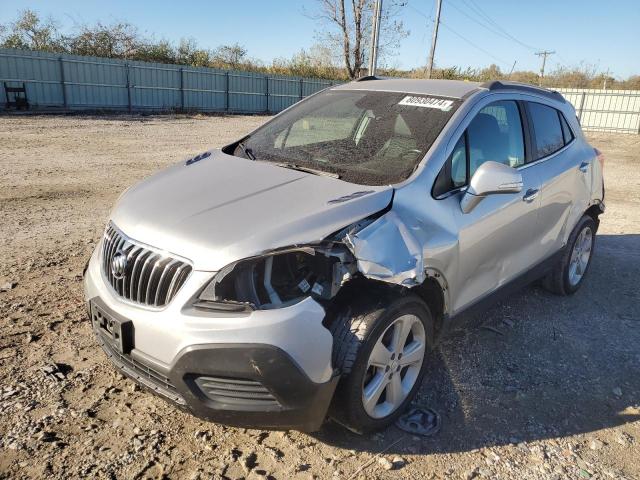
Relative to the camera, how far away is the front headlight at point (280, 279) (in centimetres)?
228

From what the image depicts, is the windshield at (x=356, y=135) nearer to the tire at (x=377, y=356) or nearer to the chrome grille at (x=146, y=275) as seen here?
the tire at (x=377, y=356)

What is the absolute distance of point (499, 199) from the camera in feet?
11.0

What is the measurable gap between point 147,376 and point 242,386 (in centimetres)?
47

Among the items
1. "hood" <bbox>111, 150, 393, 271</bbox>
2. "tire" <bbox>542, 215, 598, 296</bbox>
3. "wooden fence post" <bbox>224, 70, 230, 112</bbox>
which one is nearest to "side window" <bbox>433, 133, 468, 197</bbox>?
"hood" <bbox>111, 150, 393, 271</bbox>

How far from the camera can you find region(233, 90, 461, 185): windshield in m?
3.12

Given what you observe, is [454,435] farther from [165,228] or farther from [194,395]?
[165,228]

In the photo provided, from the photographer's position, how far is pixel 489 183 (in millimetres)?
2965

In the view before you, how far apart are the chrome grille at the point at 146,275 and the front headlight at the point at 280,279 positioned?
161 millimetres

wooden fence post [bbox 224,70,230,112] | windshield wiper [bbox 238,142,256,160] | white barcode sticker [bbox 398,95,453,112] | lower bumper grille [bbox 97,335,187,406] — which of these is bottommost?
wooden fence post [bbox 224,70,230,112]

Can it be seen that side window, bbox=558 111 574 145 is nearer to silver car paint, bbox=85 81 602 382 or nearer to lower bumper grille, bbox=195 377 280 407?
silver car paint, bbox=85 81 602 382

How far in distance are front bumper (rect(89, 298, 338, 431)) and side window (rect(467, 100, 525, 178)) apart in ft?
5.74

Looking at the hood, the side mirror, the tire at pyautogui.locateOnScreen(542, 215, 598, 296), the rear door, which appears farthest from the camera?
the tire at pyautogui.locateOnScreen(542, 215, 598, 296)

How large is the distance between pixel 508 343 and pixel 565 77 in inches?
1829

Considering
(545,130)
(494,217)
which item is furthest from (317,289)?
(545,130)
